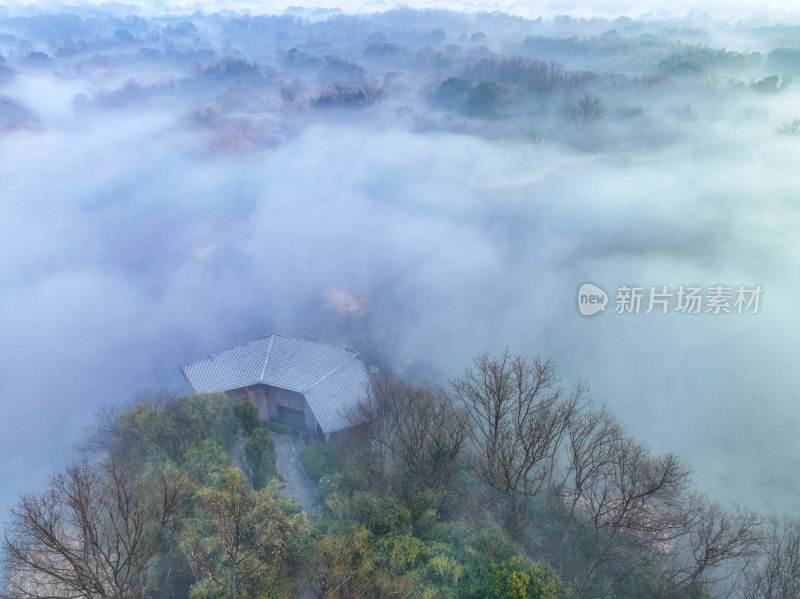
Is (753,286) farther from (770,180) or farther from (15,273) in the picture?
(15,273)

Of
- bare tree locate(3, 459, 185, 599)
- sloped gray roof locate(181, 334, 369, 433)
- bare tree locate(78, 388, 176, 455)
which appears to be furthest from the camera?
sloped gray roof locate(181, 334, 369, 433)

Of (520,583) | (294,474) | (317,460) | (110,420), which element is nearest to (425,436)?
(317,460)

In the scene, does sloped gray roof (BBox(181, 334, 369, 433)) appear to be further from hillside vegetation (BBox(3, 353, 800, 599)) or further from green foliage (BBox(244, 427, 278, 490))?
hillside vegetation (BBox(3, 353, 800, 599))

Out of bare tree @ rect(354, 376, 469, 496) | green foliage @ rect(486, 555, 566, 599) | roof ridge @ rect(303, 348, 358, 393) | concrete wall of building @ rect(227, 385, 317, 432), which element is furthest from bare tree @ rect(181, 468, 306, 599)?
concrete wall of building @ rect(227, 385, 317, 432)

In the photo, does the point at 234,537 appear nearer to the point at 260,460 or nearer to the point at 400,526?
the point at 400,526

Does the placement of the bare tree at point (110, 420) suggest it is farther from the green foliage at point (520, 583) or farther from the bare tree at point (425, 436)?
the green foliage at point (520, 583)

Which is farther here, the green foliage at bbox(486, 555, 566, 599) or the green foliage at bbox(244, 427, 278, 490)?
the green foliage at bbox(244, 427, 278, 490)

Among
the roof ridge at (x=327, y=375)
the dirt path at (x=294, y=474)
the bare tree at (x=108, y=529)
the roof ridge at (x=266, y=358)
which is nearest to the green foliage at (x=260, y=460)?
the dirt path at (x=294, y=474)
